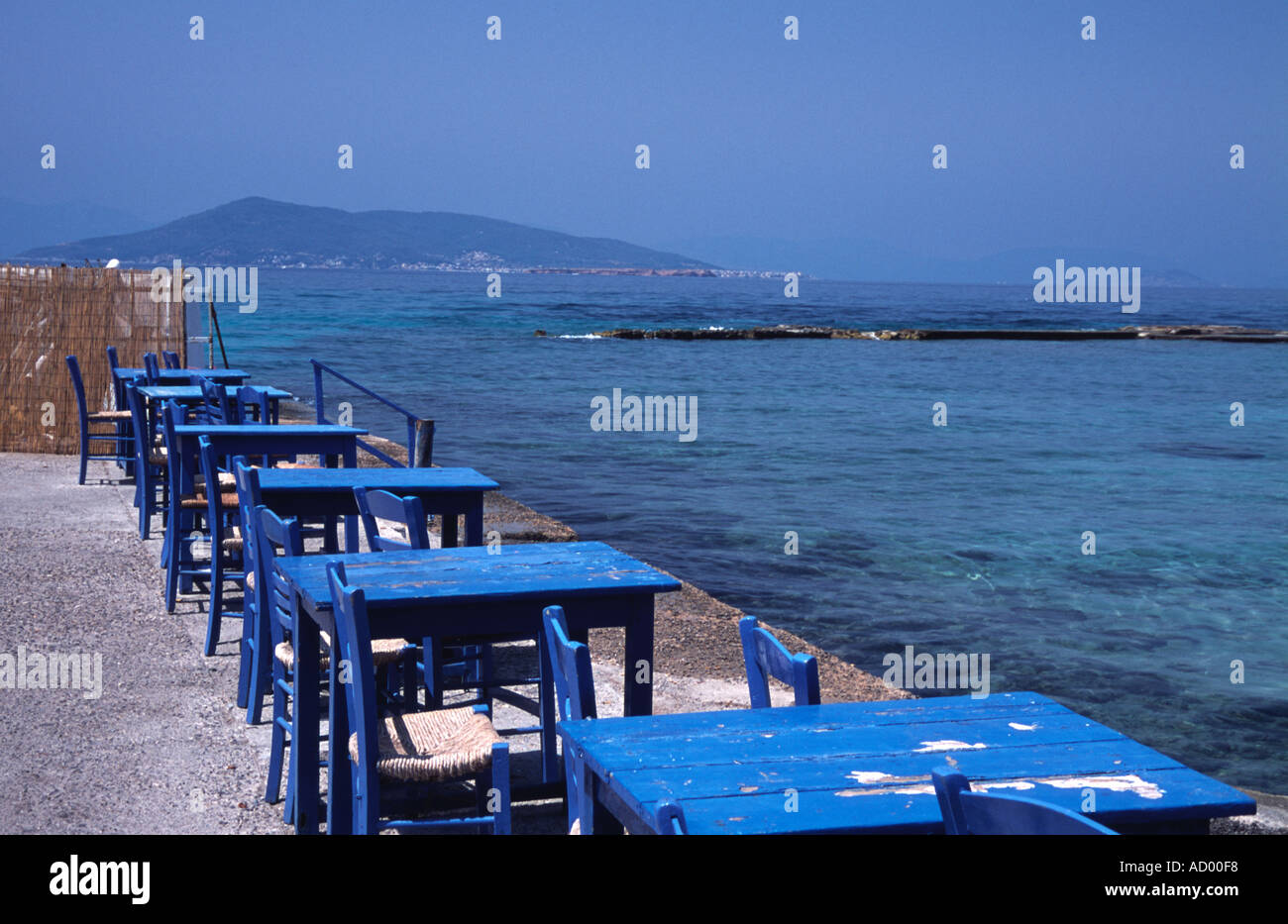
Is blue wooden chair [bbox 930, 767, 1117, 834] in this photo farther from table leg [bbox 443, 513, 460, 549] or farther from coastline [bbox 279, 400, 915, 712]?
table leg [bbox 443, 513, 460, 549]

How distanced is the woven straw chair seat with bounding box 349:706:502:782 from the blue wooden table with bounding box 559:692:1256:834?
A: 87cm

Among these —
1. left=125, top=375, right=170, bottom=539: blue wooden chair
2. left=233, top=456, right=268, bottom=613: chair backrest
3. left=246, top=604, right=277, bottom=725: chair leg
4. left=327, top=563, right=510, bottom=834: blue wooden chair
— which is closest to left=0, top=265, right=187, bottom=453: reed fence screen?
left=125, top=375, right=170, bottom=539: blue wooden chair

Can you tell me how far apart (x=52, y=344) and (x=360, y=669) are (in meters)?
11.0

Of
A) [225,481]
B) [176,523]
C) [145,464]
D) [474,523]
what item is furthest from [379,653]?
[145,464]

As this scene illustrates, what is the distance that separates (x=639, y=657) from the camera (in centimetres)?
393

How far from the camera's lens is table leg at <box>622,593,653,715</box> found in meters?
3.85

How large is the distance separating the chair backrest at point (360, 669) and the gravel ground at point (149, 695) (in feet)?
2.97

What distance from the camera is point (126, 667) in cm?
587

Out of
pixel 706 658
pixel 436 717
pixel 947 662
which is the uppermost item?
pixel 436 717

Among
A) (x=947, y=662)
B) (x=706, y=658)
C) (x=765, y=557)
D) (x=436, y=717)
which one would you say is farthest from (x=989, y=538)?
(x=436, y=717)

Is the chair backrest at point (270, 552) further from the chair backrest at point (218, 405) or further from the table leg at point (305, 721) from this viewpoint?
the chair backrest at point (218, 405)

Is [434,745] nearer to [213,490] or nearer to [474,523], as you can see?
[474,523]

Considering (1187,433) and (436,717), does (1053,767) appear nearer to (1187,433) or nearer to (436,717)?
(436,717)
